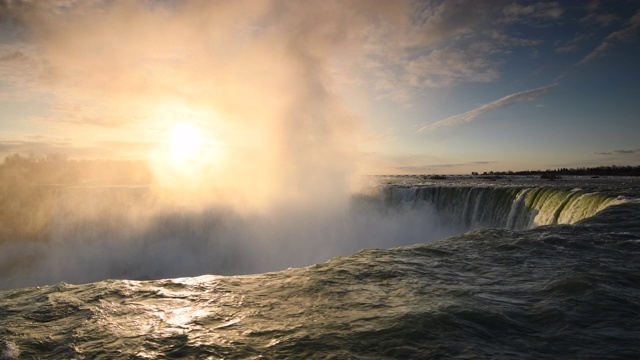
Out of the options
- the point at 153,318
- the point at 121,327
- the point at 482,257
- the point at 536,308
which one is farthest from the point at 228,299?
the point at 482,257

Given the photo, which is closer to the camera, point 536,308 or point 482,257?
point 536,308

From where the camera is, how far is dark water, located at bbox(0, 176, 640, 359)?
4.25m

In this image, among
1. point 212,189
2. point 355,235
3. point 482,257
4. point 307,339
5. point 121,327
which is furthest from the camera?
point 212,189

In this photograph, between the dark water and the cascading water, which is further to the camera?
the cascading water

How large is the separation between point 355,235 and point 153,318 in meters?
27.5

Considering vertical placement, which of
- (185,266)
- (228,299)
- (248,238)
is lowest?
(185,266)

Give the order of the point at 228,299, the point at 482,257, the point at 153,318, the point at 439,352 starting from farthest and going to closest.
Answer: the point at 482,257, the point at 228,299, the point at 153,318, the point at 439,352

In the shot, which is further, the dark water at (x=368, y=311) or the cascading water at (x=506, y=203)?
the cascading water at (x=506, y=203)

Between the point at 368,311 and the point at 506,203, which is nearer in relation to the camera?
the point at 368,311

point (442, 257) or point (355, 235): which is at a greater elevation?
point (442, 257)

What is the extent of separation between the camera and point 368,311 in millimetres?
5340

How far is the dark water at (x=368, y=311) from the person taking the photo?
4246mm

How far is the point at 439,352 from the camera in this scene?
4.09 metres

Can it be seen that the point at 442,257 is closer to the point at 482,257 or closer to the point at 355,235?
the point at 482,257
